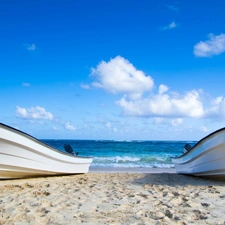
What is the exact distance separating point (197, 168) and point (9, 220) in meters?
5.66

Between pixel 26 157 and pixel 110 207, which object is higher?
pixel 26 157

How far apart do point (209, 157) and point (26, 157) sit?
15.0 feet

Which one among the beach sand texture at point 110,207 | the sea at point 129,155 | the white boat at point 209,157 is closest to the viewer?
the beach sand texture at point 110,207

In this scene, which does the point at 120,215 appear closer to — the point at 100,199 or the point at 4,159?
the point at 100,199

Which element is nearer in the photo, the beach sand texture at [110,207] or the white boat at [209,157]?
the beach sand texture at [110,207]

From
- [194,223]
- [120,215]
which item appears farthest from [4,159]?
[194,223]

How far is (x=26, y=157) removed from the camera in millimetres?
6539

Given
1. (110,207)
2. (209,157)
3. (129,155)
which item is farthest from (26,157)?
(129,155)

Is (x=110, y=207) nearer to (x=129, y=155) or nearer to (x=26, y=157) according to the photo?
(x=26, y=157)

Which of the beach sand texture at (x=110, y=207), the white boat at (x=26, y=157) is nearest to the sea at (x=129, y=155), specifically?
the white boat at (x=26, y=157)

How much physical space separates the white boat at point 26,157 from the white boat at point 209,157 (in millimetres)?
3784

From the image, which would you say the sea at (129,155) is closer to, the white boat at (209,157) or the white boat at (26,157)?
the white boat at (26,157)

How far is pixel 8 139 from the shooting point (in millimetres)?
5875

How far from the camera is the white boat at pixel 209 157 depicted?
595 centimetres
